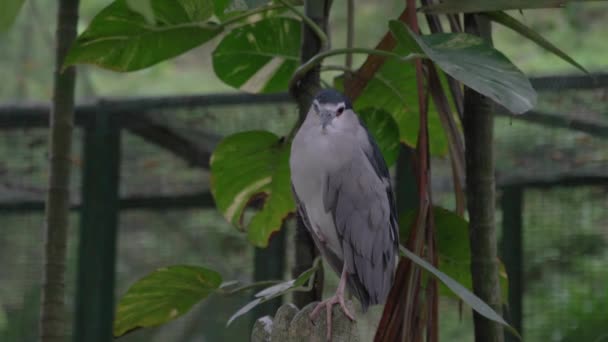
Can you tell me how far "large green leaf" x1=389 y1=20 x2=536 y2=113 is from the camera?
1.81 m

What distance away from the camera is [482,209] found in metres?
2.18

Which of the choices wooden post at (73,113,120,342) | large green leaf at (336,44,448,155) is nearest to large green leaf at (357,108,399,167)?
large green leaf at (336,44,448,155)

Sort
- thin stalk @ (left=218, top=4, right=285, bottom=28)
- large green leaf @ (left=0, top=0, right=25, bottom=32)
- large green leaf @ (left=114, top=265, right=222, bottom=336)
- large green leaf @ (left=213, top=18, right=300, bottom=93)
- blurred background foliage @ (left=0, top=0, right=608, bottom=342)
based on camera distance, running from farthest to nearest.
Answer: blurred background foliage @ (left=0, top=0, right=608, bottom=342) < large green leaf @ (left=213, top=18, right=300, bottom=93) < large green leaf @ (left=114, top=265, right=222, bottom=336) < thin stalk @ (left=218, top=4, right=285, bottom=28) < large green leaf @ (left=0, top=0, right=25, bottom=32)

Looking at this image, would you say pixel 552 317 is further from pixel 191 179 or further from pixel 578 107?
pixel 191 179

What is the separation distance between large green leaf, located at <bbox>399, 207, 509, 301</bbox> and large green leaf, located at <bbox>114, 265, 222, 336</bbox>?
0.51 metres

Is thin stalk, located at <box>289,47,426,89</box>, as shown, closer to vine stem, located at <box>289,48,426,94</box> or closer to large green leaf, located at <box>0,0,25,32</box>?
vine stem, located at <box>289,48,426,94</box>

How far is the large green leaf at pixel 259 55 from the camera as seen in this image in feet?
8.63

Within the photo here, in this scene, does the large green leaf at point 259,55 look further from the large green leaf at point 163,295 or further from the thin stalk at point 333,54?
the large green leaf at point 163,295

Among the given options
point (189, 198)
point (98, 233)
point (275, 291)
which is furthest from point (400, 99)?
point (98, 233)

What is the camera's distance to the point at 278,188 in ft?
8.88

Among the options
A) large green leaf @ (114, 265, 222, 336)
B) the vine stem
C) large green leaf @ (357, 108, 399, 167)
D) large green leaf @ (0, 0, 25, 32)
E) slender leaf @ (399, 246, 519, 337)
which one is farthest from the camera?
large green leaf @ (357, 108, 399, 167)

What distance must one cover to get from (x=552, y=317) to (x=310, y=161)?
1262mm

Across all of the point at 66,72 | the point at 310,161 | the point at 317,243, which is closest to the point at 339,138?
the point at 310,161

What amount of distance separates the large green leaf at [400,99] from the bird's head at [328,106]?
0.37 m
